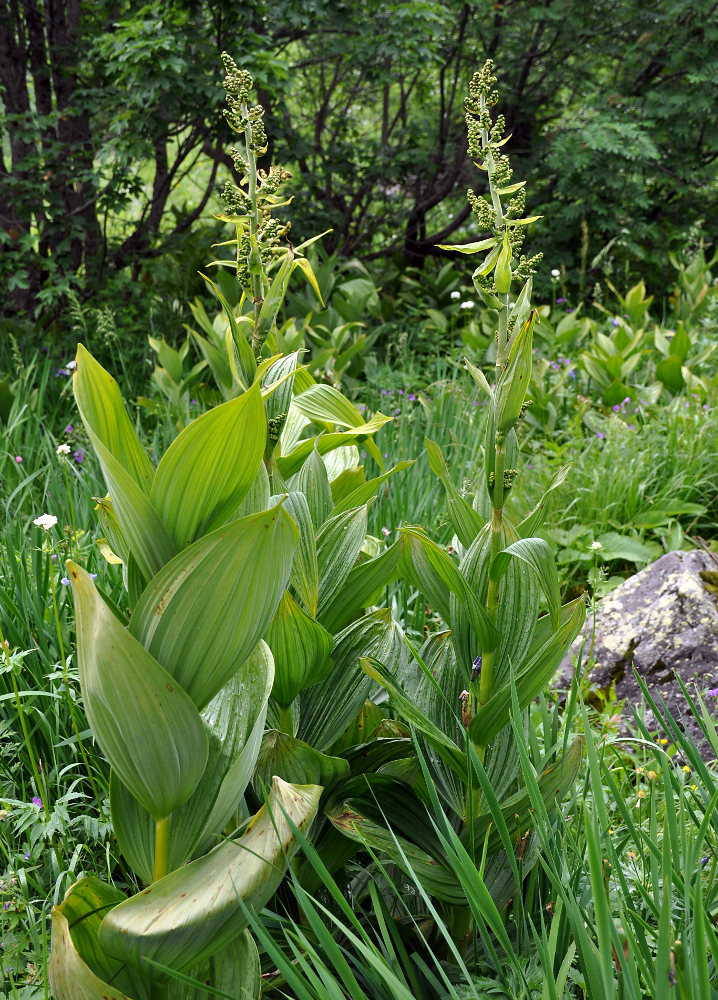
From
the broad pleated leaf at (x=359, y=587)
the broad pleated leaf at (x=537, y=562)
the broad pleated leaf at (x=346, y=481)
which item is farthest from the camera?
the broad pleated leaf at (x=346, y=481)

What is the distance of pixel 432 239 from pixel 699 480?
4.23 meters

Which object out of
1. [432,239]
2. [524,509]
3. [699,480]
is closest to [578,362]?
[699,480]

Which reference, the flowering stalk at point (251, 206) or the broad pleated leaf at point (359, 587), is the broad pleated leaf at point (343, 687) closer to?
the broad pleated leaf at point (359, 587)

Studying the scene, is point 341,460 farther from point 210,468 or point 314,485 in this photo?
point 210,468

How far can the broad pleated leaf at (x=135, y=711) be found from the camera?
29.9 inches

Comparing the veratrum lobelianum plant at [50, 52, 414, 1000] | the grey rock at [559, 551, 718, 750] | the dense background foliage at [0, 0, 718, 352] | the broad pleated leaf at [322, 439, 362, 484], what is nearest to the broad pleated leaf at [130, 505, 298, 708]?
the veratrum lobelianum plant at [50, 52, 414, 1000]

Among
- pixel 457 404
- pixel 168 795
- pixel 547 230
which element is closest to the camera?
pixel 168 795

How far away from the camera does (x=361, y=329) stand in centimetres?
551

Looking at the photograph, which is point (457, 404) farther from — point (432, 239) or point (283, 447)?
point (432, 239)

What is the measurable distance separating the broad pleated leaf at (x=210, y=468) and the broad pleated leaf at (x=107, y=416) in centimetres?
4

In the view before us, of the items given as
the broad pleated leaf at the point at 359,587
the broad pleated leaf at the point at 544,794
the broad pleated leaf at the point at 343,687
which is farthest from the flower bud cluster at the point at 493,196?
the broad pleated leaf at the point at 544,794

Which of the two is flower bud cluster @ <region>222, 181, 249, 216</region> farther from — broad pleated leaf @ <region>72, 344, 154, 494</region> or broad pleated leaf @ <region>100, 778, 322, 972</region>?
broad pleated leaf @ <region>100, 778, 322, 972</region>

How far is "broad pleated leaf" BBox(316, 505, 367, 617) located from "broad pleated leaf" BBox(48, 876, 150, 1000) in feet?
1.67

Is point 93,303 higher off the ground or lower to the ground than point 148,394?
higher
